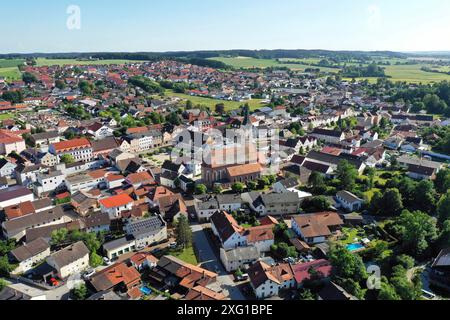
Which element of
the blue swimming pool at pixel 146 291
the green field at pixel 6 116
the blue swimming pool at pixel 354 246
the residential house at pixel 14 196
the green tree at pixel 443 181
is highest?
the green field at pixel 6 116

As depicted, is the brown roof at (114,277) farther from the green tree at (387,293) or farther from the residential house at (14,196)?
the residential house at (14,196)

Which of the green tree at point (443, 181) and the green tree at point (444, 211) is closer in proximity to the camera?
the green tree at point (444, 211)

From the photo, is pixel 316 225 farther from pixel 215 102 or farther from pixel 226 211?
pixel 215 102

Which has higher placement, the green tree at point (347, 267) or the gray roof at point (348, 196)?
the gray roof at point (348, 196)

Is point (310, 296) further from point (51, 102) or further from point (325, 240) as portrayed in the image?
point (51, 102)

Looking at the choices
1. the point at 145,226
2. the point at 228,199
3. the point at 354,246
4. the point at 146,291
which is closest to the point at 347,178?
the point at 354,246

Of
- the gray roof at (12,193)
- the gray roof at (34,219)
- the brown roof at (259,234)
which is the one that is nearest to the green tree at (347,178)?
the brown roof at (259,234)

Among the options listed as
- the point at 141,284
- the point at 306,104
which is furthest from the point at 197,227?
the point at 306,104
